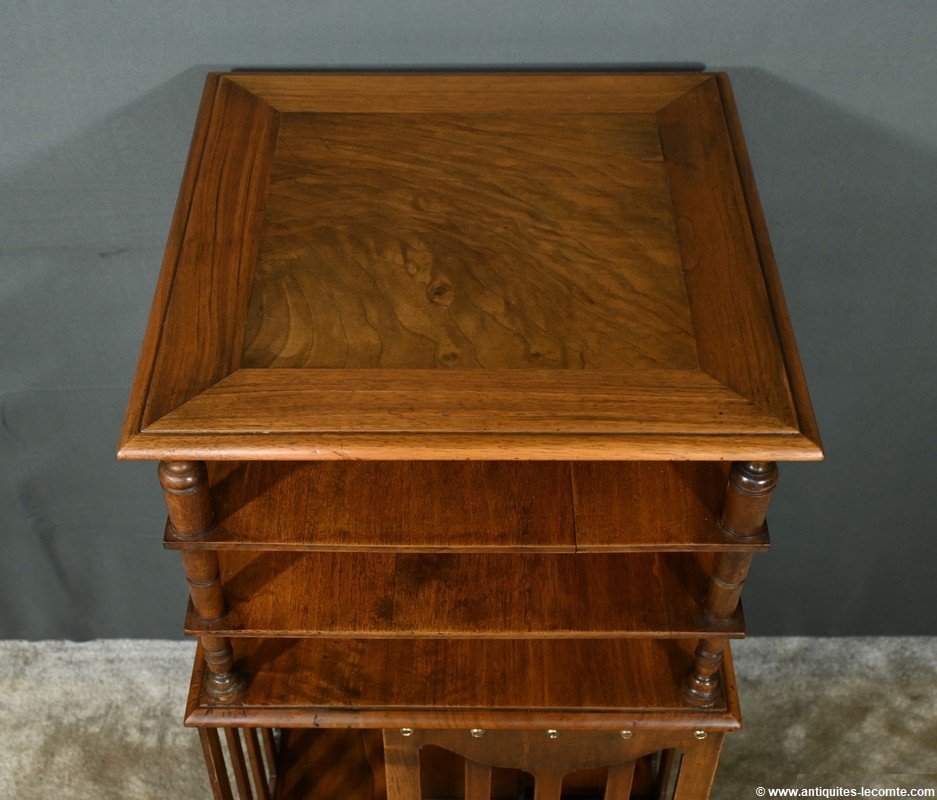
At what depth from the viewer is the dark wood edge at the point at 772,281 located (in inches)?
28.5

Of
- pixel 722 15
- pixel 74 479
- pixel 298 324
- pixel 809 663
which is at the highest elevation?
pixel 722 15

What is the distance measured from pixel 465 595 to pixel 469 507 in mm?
92

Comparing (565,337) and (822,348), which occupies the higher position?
(565,337)

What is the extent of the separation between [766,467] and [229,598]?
1.38 feet

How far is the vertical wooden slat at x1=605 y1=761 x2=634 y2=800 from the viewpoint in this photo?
1.02m

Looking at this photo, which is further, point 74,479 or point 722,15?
point 74,479

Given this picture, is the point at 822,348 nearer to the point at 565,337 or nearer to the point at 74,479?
the point at 565,337

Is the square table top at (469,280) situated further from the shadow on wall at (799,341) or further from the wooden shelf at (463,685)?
the wooden shelf at (463,685)

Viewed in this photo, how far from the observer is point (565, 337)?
30.4 inches

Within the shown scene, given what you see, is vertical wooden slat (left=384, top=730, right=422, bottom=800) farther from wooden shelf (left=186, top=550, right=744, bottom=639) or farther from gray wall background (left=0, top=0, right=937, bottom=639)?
gray wall background (left=0, top=0, right=937, bottom=639)

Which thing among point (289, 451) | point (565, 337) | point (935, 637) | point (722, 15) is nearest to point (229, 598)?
point (289, 451)

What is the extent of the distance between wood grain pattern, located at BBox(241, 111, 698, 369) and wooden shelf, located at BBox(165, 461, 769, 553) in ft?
0.40

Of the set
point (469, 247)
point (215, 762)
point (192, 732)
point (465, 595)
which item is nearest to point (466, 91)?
point (469, 247)

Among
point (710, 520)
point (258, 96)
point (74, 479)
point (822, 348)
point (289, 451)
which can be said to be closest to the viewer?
point (289, 451)
